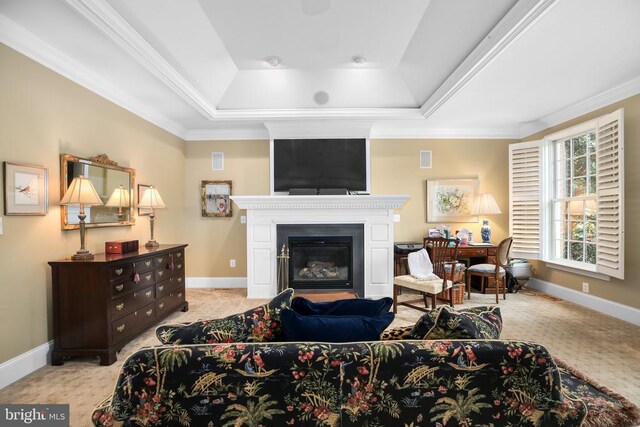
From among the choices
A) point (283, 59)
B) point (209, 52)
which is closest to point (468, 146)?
point (283, 59)

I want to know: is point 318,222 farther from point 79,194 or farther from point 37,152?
point 37,152

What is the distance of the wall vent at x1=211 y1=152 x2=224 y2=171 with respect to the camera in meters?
5.27

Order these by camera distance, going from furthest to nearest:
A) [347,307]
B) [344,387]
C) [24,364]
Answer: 1. [24,364]
2. [347,307]
3. [344,387]

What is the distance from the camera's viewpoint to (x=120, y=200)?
3557 mm

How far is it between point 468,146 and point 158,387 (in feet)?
17.9

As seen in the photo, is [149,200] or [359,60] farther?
[149,200]

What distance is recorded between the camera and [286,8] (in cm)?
281

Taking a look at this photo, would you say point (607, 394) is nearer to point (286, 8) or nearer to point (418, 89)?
point (286, 8)

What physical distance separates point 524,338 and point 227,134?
15.8 feet

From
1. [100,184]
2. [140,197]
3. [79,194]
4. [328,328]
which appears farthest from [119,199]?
[328,328]

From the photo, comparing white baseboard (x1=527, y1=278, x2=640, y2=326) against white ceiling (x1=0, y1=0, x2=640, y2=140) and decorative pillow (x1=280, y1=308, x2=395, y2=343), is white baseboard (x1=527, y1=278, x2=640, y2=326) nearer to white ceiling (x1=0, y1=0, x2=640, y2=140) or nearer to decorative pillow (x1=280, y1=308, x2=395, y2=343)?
white ceiling (x1=0, y1=0, x2=640, y2=140)

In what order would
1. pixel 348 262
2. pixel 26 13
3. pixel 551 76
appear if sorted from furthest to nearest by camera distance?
1. pixel 348 262
2. pixel 551 76
3. pixel 26 13

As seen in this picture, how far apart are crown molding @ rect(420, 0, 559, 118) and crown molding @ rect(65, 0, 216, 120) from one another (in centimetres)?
298

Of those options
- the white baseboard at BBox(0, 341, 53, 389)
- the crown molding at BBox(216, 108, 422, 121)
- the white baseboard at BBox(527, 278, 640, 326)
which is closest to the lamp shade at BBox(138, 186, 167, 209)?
the crown molding at BBox(216, 108, 422, 121)
